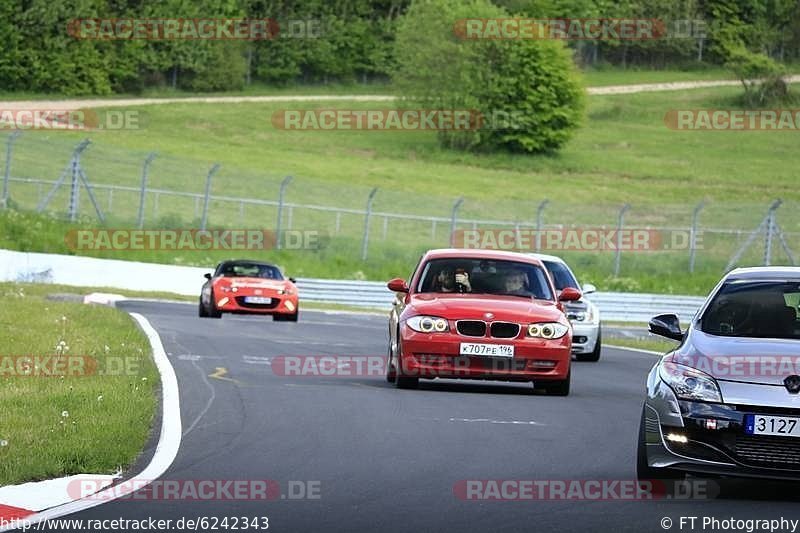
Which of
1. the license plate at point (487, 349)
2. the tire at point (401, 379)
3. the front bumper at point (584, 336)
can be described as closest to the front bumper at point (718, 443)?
the license plate at point (487, 349)

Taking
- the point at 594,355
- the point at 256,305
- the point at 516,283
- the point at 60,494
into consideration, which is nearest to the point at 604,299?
the point at 256,305

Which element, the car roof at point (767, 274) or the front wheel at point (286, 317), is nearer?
the car roof at point (767, 274)

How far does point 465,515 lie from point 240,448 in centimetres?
294

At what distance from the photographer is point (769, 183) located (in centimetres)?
8350

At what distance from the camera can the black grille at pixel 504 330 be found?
16.1 meters

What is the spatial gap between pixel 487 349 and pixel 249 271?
17.0 metres

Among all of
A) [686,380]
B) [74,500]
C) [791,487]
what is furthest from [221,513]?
[791,487]

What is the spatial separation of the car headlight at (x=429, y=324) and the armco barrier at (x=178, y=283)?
79.8 ft

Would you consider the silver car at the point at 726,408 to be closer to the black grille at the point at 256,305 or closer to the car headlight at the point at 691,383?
the car headlight at the point at 691,383

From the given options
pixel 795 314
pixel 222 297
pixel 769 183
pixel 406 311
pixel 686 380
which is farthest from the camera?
pixel 769 183

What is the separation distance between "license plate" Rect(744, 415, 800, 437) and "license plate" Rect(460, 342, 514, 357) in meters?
6.42

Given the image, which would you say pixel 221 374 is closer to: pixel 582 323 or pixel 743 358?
pixel 582 323

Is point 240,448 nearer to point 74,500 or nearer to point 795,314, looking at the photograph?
point 74,500

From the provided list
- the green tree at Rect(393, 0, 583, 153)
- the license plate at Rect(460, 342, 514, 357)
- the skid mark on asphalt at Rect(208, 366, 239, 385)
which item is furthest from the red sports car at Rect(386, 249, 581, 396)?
the green tree at Rect(393, 0, 583, 153)
